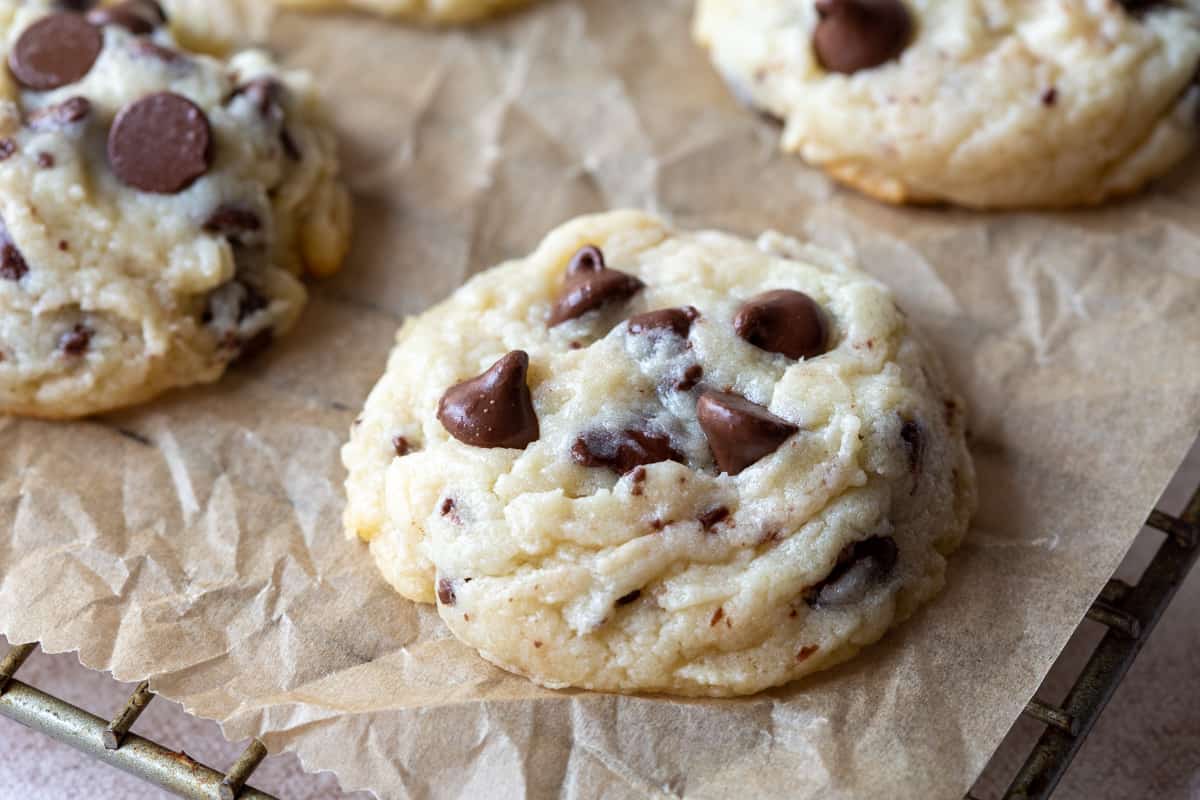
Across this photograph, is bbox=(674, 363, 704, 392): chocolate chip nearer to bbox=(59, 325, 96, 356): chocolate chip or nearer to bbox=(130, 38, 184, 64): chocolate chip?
bbox=(59, 325, 96, 356): chocolate chip

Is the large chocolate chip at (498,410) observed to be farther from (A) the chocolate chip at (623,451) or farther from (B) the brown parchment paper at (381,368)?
(B) the brown parchment paper at (381,368)

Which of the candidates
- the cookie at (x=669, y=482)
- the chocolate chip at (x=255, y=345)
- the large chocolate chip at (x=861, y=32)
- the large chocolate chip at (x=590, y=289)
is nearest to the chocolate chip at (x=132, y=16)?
the chocolate chip at (x=255, y=345)

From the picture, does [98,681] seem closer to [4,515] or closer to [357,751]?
[4,515]

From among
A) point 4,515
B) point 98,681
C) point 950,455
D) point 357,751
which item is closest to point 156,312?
point 4,515

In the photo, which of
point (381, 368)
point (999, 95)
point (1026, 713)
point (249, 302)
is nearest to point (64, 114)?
point (249, 302)

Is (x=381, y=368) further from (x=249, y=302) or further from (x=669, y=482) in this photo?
(x=669, y=482)

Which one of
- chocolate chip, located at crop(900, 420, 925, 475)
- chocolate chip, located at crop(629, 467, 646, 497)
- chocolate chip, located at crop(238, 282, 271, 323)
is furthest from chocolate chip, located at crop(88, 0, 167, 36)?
chocolate chip, located at crop(900, 420, 925, 475)
